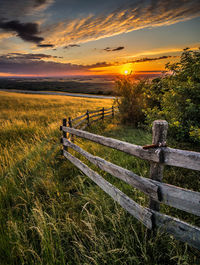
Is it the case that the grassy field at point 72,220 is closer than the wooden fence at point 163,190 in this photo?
No

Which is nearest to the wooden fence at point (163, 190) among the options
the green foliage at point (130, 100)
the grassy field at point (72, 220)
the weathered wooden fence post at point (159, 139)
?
the weathered wooden fence post at point (159, 139)

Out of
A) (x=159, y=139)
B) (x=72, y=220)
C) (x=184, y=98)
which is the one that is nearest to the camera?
(x=159, y=139)

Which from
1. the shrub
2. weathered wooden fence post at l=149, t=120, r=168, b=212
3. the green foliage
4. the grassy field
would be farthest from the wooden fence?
Result: the green foliage

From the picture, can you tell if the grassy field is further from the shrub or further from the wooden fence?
the shrub

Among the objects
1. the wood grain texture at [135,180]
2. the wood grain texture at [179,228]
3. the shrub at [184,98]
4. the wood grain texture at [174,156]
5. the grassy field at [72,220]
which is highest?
the shrub at [184,98]

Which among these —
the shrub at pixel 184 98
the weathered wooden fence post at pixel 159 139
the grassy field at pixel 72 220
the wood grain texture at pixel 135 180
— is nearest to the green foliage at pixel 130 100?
the shrub at pixel 184 98

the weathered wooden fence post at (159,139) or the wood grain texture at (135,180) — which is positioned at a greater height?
the weathered wooden fence post at (159,139)

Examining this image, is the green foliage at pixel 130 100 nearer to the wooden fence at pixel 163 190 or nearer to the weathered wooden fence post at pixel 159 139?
the wooden fence at pixel 163 190

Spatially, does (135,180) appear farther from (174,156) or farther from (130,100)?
(130,100)

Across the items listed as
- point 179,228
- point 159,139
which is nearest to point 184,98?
point 159,139

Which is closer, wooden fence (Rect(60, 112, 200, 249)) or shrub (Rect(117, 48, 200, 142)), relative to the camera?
wooden fence (Rect(60, 112, 200, 249))

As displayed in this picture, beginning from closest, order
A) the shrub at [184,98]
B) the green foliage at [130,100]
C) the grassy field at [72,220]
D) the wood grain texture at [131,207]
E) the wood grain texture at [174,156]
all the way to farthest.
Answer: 1. the wood grain texture at [174,156]
2. the grassy field at [72,220]
3. the wood grain texture at [131,207]
4. the shrub at [184,98]
5. the green foliage at [130,100]

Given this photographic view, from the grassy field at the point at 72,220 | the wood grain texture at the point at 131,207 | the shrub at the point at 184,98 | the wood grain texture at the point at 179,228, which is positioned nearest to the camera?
the wood grain texture at the point at 179,228

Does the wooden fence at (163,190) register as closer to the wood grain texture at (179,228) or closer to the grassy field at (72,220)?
the wood grain texture at (179,228)
